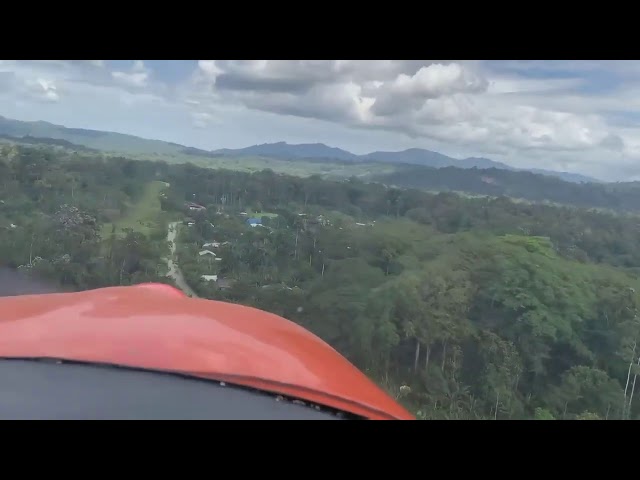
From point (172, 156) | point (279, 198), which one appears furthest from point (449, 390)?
point (172, 156)

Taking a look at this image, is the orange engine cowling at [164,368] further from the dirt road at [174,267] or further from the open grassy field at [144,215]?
the open grassy field at [144,215]

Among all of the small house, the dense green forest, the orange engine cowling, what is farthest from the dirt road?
the orange engine cowling

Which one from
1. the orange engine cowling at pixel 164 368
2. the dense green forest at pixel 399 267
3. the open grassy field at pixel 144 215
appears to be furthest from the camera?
the open grassy field at pixel 144 215

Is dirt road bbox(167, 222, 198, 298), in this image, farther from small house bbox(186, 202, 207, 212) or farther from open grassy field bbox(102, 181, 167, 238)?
small house bbox(186, 202, 207, 212)

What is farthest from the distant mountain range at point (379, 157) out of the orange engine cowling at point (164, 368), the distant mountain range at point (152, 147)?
the orange engine cowling at point (164, 368)

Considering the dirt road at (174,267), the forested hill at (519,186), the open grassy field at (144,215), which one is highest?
the forested hill at (519,186)

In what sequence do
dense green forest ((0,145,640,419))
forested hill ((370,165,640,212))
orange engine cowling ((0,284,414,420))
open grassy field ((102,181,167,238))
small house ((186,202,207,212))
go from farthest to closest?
forested hill ((370,165,640,212))
small house ((186,202,207,212))
open grassy field ((102,181,167,238))
dense green forest ((0,145,640,419))
orange engine cowling ((0,284,414,420))

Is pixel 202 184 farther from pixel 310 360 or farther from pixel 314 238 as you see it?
pixel 310 360
